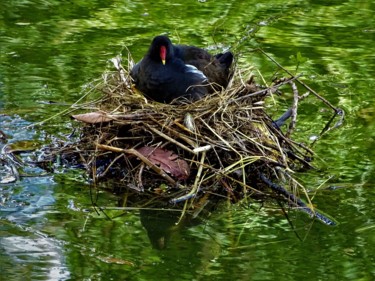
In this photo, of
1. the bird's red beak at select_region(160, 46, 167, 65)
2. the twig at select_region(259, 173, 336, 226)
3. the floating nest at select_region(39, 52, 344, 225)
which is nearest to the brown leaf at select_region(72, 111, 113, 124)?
the floating nest at select_region(39, 52, 344, 225)

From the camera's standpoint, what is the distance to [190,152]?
4934 mm

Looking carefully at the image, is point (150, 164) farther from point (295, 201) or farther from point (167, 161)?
point (295, 201)

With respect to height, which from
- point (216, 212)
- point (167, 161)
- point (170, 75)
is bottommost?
point (216, 212)

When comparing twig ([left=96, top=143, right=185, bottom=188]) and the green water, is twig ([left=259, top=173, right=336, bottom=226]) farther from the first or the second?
twig ([left=96, top=143, right=185, bottom=188])

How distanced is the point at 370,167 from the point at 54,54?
268cm

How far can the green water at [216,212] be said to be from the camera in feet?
13.7

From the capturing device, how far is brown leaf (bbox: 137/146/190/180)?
4.87 m

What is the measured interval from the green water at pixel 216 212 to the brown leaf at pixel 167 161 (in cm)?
30

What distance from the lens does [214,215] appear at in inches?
186

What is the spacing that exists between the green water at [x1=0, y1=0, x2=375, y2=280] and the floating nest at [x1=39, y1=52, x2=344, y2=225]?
0.15 meters

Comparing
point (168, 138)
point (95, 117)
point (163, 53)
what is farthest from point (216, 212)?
point (163, 53)

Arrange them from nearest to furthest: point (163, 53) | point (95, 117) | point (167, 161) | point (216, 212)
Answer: point (216, 212) < point (167, 161) < point (95, 117) < point (163, 53)

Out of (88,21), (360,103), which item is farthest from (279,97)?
(88,21)

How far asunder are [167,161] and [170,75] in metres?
0.67
